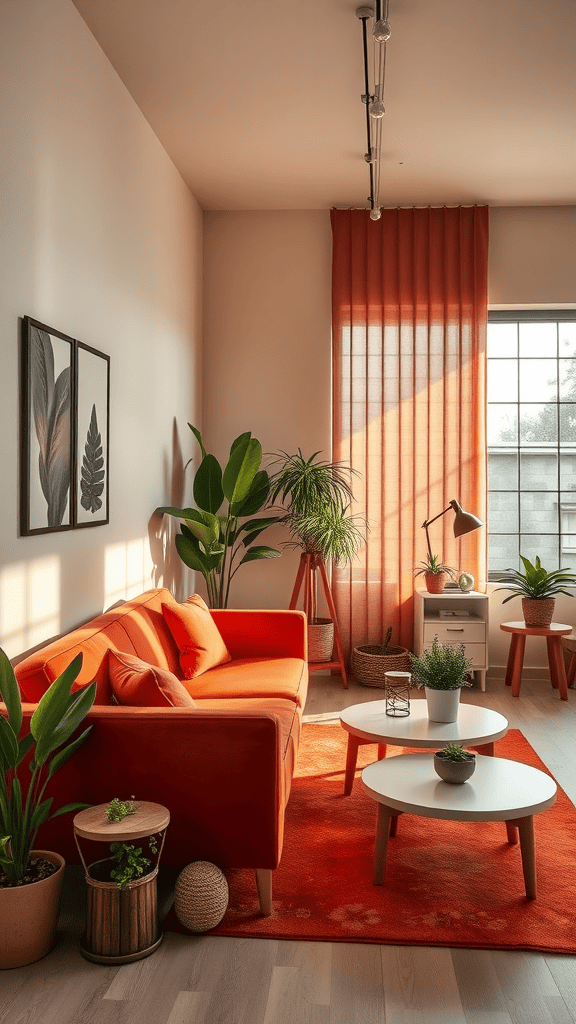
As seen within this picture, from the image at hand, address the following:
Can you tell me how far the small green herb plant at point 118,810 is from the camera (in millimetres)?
2297

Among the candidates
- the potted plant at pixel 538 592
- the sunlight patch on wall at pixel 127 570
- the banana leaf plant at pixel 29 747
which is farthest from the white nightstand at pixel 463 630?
the banana leaf plant at pixel 29 747

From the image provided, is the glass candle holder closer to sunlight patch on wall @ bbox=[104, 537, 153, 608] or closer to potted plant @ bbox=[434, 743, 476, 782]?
potted plant @ bbox=[434, 743, 476, 782]

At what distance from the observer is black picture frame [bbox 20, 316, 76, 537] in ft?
9.27

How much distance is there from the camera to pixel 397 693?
11.1 ft

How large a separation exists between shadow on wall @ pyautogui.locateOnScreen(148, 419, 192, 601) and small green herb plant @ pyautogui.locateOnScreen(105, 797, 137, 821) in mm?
2300

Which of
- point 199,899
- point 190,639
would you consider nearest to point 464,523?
point 190,639

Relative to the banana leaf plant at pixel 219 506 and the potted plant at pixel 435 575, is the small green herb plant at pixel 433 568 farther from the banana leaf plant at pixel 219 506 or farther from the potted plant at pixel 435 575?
the banana leaf plant at pixel 219 506

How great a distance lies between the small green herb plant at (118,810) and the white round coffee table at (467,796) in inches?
30.0

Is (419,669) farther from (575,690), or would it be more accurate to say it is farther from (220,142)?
(220,142)

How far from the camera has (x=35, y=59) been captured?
2908 mm

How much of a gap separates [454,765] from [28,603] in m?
1.53

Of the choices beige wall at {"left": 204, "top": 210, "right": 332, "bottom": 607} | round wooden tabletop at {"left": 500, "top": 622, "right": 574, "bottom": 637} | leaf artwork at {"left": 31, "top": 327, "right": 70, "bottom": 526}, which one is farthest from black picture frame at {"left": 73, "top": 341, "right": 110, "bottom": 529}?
round wooden tabletop at {"left": 500, "top": 622, "right": 574, "bottom": 637}

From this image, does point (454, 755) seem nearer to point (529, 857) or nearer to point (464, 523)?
point (529, 857)

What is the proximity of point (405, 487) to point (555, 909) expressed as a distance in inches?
138
